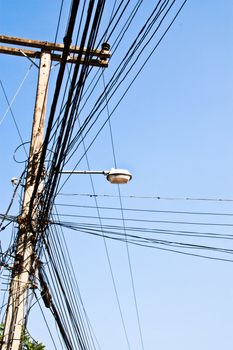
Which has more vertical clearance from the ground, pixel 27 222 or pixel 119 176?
pixel 119 176

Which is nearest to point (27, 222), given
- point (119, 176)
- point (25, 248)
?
point (25, 248)

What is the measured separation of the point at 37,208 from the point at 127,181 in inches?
48.9

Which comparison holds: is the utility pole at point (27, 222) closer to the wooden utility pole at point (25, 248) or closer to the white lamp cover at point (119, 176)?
the wooden utility pole at point (25, 248)

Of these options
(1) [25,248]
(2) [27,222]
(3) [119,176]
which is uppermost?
(3) [119,176]

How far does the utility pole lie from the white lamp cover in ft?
3.45

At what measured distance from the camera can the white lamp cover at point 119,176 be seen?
21.7 feet

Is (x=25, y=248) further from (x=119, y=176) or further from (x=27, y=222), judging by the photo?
(x=119, y=176)

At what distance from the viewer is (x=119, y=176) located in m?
6.62

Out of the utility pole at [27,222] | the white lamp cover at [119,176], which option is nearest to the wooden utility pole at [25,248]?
the utility pole at [27,222]

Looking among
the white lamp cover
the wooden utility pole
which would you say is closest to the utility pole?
the wooden utility pole

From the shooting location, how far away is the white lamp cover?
6.62m

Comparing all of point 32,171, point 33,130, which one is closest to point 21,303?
point 32,171

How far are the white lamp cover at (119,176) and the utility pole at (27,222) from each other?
105cm

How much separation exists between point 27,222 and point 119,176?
1375 millimetres
